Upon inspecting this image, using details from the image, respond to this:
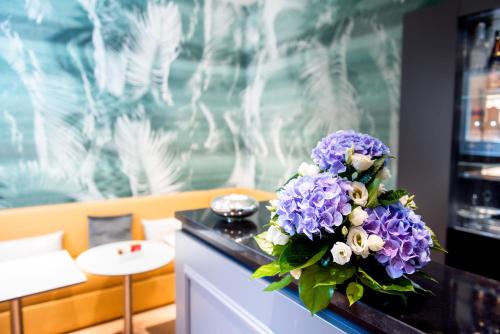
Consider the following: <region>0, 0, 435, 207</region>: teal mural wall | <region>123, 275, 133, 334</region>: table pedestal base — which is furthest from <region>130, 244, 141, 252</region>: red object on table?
<region>0, 0, 435, 207</region>: teal mural wall

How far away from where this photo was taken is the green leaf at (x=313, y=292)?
0.72 m

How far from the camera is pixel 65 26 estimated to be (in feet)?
9.60

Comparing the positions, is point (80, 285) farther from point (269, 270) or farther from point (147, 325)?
point (269, 270)

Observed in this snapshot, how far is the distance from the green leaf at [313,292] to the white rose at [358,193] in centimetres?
16

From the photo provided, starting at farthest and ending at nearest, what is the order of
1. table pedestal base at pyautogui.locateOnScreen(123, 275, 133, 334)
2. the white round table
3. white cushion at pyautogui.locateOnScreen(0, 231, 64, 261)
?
1. white cushion at pyautogui.locateOnScreen(0, 231, 64, 261)
2. table pedestal base at pyautogui.locateOnScreen(123, 275, 133, 334)
3. the white round table

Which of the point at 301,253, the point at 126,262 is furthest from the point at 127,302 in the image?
the point at 301,253

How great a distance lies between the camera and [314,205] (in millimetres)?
756

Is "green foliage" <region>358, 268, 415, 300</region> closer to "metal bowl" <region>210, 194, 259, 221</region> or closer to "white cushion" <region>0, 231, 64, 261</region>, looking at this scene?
"metal bowl" <region>210, 194, 259, 221</region>

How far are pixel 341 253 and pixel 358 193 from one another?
14 centimetres

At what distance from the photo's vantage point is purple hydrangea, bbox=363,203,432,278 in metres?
0.72

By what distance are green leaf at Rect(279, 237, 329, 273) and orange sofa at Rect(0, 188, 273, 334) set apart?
2.38 meters

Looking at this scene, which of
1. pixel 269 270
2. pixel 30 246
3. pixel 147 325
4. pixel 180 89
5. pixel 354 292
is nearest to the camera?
pixel 354 292

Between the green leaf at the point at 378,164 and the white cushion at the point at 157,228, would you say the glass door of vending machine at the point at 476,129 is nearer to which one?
the green leaf at the point at 378,164

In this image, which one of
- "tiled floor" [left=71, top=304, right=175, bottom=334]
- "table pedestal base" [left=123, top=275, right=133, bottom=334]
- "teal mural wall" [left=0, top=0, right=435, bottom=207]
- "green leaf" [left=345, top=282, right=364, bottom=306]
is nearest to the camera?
"green leaf" [left=345, top=282, right=364, bottom=306]
